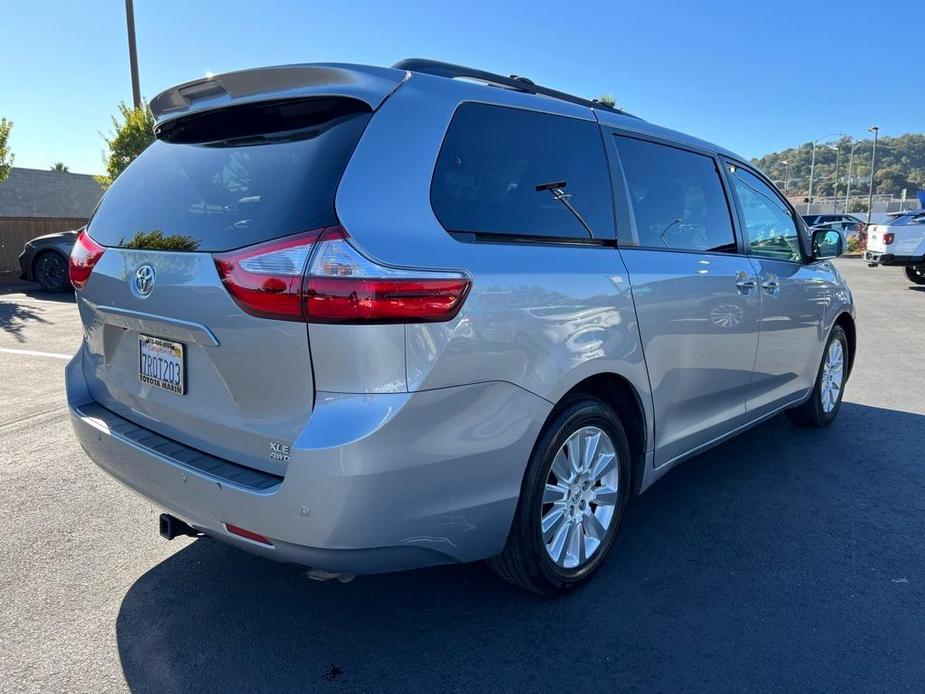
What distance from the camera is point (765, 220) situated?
4.25 m

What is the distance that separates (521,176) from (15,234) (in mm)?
16297

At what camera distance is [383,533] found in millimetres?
2062

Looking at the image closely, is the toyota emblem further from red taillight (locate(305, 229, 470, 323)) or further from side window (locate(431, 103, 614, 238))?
side window (locate(431, 103, 614, 238))

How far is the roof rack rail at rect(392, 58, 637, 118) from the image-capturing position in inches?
102

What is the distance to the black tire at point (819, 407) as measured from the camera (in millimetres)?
4914

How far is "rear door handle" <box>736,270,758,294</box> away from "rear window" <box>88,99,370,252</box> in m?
2.32

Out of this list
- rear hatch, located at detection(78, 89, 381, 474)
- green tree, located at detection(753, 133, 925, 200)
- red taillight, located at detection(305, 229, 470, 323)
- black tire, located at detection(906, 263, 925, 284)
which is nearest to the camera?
red taillight, located at detection(305, 229, 470, 323)

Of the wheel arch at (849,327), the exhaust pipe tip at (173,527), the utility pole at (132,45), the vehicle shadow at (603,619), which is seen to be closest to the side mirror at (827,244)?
the wheel arch at (849,327)

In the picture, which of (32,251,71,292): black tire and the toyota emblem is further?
(32,251,71,292): black tire

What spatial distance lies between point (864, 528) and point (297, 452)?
302 centimetres

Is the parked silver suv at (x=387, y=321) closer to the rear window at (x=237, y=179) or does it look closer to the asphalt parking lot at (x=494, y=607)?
the rear window at (x=237, y=179)

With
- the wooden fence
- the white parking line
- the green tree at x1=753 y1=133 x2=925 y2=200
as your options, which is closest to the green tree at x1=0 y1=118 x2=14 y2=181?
the wooden fence

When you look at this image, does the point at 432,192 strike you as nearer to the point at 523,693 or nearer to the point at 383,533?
the point at 383,533

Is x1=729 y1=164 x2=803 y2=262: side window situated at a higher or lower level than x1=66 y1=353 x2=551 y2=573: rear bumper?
higher
